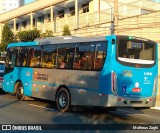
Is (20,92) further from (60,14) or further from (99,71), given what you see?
(60,14)

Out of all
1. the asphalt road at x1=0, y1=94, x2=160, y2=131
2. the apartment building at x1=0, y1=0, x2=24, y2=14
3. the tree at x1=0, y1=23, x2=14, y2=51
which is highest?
the apartment building at x1=0, y1=0, x2=24, y2=14

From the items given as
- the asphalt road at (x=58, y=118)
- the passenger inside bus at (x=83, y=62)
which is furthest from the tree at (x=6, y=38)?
the passenger inside bus at (x=83, y=62)

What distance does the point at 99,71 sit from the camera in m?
12.7

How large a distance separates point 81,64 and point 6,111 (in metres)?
3.33

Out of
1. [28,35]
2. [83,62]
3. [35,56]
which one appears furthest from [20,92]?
[28,35]

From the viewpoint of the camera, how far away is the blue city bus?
12.3 meters

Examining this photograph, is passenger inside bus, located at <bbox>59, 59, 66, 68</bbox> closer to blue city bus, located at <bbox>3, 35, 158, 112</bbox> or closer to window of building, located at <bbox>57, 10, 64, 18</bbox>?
blue city bus, located at <bbox>3, 35, 158, 112</bbox>

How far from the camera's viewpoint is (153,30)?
78.2ft

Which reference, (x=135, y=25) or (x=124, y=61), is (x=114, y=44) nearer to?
(x=124, y=61)

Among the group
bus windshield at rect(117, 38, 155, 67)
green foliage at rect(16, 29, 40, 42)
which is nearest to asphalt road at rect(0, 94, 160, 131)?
bus windshield at rect(117, 38, 155, 67)

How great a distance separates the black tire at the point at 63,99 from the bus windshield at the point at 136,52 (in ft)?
9.46

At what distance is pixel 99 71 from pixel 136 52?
60.0 inches

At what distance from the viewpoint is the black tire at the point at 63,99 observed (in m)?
14.0

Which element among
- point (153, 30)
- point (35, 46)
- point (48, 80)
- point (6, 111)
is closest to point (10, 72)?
point (35, 46)
